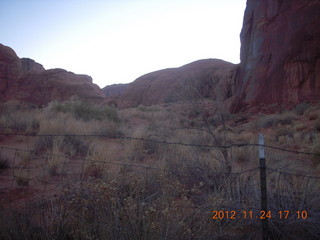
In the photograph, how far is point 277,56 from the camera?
909 inches

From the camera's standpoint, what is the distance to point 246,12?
29094 millimetres

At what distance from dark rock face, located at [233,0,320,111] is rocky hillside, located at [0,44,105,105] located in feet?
98.1

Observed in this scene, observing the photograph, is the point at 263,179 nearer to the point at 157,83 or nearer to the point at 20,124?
the point at 20,124

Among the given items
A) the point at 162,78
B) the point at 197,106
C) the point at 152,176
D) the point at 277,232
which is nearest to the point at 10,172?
the point at 152,176

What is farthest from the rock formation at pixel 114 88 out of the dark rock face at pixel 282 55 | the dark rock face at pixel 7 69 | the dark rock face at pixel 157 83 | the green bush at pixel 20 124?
the green bush at pixel 20 124

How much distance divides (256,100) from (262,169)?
23.3m

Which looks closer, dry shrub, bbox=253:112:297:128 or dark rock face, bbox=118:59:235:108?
dry shrub, bbox=253:112:297:128

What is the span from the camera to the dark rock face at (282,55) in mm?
21047

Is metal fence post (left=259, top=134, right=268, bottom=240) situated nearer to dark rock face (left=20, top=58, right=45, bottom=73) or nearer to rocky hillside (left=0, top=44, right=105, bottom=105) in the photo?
rocky hillside (left=0, top=44, right=105, bottom=105)

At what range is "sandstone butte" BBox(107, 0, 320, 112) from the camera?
21.1 metres

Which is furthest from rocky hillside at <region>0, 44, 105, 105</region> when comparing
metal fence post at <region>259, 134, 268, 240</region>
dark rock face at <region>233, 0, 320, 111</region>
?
metal fence post at <region>259, 134, 268, 240</region>

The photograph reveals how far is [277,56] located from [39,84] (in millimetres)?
44636
